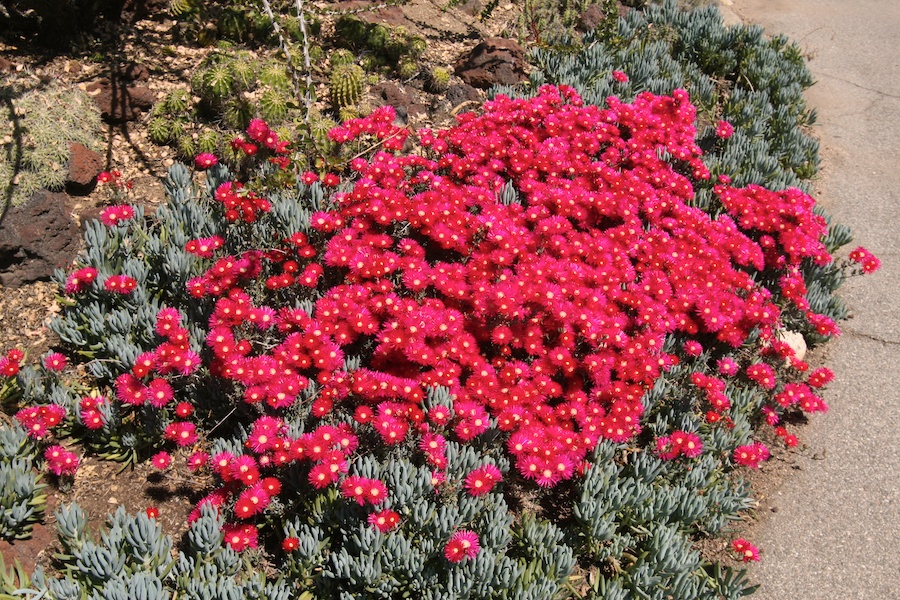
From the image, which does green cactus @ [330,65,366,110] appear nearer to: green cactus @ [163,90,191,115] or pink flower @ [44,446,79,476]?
green cactus @ [163,90,191,115]

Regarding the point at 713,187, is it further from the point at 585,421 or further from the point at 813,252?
the point at 585,421

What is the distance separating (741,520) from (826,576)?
1.43 ft

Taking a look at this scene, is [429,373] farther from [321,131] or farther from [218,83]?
[218,83]

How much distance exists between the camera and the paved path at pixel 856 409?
3.27 meters

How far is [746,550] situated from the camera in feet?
10.3

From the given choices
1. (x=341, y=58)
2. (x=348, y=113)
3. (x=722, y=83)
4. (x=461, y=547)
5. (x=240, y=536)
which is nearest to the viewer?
(x=461, y=547)

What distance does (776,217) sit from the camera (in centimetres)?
446

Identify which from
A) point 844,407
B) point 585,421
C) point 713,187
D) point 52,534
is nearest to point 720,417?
point 585,421

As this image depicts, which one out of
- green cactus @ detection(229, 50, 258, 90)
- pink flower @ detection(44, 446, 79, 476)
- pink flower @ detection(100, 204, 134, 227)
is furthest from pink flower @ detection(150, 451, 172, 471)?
green cactus @ detection(229, 50, 258, 90)

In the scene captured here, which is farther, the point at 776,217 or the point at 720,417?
the point at 776,217

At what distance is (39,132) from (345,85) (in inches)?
84.2

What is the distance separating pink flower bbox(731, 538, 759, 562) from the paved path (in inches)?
5.2

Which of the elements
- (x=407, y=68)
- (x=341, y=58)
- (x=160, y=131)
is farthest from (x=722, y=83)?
(x=160, y=131)

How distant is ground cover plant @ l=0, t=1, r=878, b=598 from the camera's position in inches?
111
